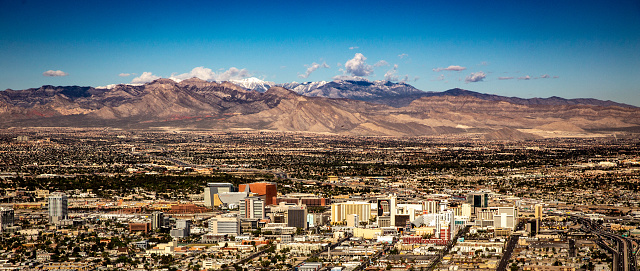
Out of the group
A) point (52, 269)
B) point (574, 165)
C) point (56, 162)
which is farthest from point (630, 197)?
point (56, 162)

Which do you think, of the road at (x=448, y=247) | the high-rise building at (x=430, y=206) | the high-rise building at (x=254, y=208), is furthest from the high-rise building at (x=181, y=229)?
the high-rise building at (x=430, y=206)

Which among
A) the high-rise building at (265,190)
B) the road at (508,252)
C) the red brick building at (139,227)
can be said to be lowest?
the road at (508,252)

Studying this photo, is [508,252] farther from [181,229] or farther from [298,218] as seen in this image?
[181,229]

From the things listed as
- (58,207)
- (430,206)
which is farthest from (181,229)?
(430,206)

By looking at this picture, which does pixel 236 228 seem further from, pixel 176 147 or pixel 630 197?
pixel 176 147

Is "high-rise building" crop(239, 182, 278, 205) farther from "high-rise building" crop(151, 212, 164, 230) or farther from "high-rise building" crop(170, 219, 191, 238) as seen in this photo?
"high-rise building" crop(170, 219, 191, 238)

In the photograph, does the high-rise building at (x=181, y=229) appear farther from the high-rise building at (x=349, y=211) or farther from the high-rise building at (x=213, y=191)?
the high-rise building at (x=213, y=191)

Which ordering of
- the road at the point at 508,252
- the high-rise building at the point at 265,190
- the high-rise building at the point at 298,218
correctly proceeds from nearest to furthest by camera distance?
the road at the point at 508,252, the high-rise building at the point at 298,218, the high-rise building at the point at 265,190

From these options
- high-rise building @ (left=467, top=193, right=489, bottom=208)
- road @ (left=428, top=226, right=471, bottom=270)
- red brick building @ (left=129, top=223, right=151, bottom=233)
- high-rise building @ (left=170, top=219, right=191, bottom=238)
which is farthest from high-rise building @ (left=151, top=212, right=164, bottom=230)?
high-rise building @ (left=467, top=193, right=489, bottom=208)

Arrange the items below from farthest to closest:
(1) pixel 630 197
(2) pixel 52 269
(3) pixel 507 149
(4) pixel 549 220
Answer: (3) pixel 507 149, (1) pixel 630 197, (4) pixel 549 220, (2) pixel 52 269
